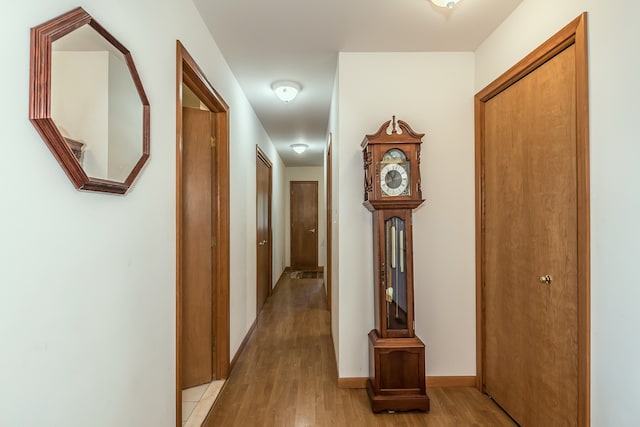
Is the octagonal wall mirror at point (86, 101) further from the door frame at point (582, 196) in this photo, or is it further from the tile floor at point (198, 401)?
the door frame at point (582, 196)

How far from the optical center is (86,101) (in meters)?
1.03

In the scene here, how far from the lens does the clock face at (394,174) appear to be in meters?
2.38

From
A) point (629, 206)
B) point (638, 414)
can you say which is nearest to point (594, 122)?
point (629, 206)

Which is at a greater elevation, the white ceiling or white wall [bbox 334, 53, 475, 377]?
the white ceiling

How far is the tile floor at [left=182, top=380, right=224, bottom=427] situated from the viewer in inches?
84.7

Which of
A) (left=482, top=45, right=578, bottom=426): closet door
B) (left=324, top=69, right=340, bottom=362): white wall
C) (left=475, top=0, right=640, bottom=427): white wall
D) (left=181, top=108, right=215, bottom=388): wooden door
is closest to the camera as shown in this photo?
(left=475, top=0, right=640, bottom=427): white wall

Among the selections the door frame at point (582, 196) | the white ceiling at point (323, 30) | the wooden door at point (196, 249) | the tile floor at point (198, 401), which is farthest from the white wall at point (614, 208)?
the wooden door at point (196, 249)

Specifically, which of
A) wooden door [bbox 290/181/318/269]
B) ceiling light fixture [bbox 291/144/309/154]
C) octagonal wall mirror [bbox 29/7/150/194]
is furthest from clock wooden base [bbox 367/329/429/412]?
wooden door [bbox 290/181/318/269]

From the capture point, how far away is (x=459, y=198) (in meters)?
2.63

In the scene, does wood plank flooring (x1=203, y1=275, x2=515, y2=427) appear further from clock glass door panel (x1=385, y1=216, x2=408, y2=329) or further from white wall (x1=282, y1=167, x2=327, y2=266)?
white wall (x1=282, y1=167, x2=327, y2=266)

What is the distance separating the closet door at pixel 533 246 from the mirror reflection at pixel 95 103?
74.8 inches

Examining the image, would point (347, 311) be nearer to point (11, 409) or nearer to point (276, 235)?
point (11, 409)

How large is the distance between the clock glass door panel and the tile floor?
130cm

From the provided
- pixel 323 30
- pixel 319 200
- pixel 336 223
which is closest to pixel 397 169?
pixel 336 223
